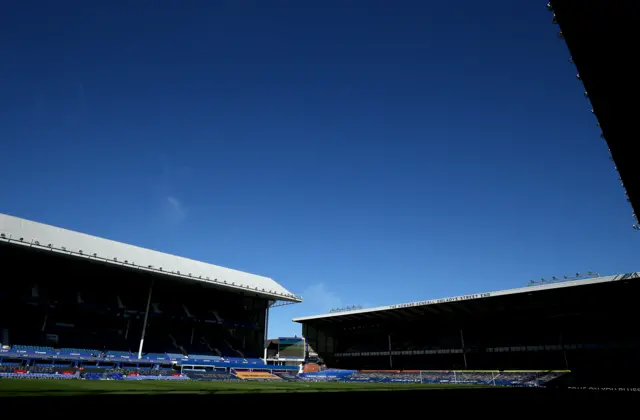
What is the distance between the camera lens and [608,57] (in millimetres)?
12430

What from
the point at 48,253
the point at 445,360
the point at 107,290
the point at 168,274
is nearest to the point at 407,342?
the point at 445,360

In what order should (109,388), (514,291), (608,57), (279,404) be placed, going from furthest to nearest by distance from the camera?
(514,291)
(109,388)
(279,404)
(608,57)

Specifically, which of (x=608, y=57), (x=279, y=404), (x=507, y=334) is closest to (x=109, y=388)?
(x=279, y=404)

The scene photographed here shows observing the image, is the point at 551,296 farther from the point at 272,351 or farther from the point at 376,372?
the point at 272,351

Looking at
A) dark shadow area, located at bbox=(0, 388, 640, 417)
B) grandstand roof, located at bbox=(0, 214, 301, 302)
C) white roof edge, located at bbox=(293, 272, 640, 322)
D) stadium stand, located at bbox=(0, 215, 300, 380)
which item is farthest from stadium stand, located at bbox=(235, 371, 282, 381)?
dark shadow area, located at bbox=(0, 388, 640, 417)

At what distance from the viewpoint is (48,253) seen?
45.5 metres

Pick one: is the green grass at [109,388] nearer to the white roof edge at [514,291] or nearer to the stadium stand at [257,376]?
the stadium stand at [257,376]

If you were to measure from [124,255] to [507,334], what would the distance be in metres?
52.1

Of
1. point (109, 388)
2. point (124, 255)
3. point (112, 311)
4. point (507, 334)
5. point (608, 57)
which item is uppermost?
point (124, 255)

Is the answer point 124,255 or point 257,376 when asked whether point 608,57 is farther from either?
point 124,255

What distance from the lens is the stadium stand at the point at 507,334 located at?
45688 mm

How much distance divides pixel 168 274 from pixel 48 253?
1327cm

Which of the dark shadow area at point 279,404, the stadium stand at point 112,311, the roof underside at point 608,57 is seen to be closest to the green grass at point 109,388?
the dark shadow area at point 279,404

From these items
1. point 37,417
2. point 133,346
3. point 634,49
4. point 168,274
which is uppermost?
point 168,274
